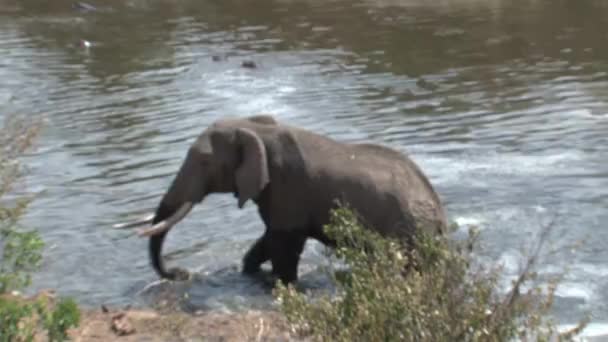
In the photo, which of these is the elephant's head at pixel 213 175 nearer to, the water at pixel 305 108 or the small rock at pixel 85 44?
the water at pixel 305 108

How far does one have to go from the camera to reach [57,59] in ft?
73.9

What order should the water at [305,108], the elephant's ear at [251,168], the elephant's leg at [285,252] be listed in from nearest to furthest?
the elephant's ear at [251,168] < the elephant's leg at [285,252] < the water at [305,108]

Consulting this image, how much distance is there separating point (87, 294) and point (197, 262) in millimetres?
1034

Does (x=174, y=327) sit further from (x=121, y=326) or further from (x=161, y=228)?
(x=161, y=228)

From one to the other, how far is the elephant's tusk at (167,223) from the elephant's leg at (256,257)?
24.7 inches

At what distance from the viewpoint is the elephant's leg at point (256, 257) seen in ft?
33.5

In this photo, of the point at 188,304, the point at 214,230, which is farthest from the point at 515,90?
the point at 188,304

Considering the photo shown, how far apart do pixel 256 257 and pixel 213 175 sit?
0.74 m

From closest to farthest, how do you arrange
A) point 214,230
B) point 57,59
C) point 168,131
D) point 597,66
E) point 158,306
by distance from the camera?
point 158,306 → point 214,230 → point 168,131 → point 597,66 → point 57,59

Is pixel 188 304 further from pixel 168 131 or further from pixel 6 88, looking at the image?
pixel 6 88

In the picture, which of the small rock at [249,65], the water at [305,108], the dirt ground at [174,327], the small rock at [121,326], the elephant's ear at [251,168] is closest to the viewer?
the dirt ground at [174,327]

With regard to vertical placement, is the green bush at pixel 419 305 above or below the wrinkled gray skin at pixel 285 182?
above

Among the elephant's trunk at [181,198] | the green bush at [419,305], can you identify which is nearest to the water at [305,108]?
the elephant's trunk at [181,198]

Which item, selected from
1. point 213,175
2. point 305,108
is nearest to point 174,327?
point 213,175
